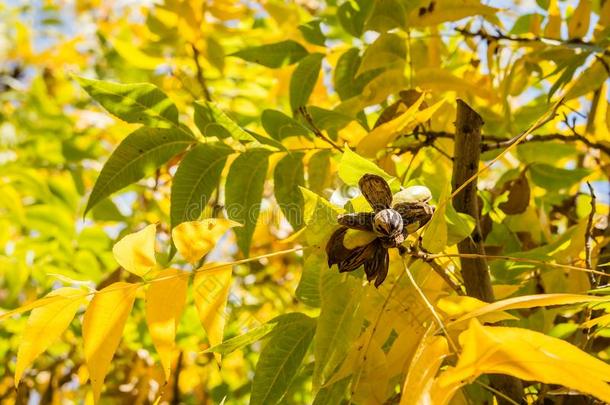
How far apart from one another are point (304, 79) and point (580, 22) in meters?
0.47

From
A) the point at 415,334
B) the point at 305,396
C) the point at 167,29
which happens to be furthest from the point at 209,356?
the point at 415,334

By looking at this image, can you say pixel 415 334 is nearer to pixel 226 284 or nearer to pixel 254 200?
pixel 226 284

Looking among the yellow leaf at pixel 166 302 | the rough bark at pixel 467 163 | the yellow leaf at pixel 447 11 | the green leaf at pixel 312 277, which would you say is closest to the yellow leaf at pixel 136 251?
the yellow leaf at pixel 166 302

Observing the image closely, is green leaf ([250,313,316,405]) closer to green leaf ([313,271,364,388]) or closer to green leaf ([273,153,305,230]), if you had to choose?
green leaf ([313,271,364,388])

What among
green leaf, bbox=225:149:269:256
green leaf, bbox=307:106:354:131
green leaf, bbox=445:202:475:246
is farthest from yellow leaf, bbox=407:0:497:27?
green leaf, bbox=445:202:475:246

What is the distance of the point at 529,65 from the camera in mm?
1303

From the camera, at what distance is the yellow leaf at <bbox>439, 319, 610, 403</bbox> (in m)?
0.57

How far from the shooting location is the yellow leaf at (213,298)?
2.69ft

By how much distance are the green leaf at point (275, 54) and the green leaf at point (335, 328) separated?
625 millimetres

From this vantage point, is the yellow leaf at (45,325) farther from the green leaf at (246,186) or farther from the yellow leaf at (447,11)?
the yellow leaf at (447,11)

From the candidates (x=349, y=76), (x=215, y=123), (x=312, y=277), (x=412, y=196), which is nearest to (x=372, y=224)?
(x=412, y=196)

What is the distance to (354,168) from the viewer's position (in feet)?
2.55

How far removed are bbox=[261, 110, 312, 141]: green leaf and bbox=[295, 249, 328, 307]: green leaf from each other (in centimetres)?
27

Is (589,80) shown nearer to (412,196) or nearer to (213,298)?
(412,196)
